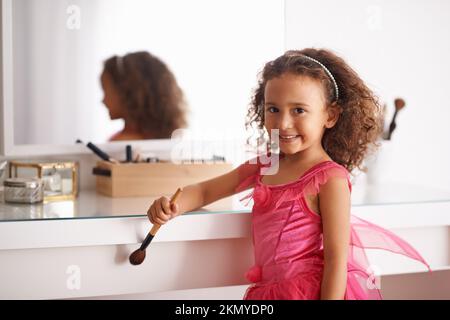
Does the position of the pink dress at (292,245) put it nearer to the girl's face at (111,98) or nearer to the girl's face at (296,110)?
the girl's face at (296,110)

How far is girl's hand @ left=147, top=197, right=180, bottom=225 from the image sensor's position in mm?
1237

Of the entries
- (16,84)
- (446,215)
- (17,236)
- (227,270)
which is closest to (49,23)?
(16,84)

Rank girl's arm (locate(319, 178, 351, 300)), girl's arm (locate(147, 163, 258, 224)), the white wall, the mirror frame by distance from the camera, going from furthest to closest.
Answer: the white wall < the mirror frame < girl's arm (locate(147, 163, 258, 224)) < girl's arm (locate(319, 178, 351, 300))

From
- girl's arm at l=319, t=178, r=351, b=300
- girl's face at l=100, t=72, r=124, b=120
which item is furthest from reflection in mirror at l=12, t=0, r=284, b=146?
girl's arm at l=319, t=178, r=351, b=300

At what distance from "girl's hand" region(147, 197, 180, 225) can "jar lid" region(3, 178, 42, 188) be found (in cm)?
29

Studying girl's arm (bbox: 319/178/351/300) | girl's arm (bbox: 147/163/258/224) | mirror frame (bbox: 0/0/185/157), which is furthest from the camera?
mirror frame (bbox: 0/0/185/157)

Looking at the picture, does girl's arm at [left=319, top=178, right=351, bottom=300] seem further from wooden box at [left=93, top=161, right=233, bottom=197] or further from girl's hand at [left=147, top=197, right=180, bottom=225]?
wooden box at [left=93, top=161, right=233, bottom=197]

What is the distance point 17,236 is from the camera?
3.96ft

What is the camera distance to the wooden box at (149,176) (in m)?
1.52

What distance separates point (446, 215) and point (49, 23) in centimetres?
88

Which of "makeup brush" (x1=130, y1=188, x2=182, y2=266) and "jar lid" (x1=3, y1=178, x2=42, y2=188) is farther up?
"jar lid" (x1=3, y1=178, x2=42, y2=188)

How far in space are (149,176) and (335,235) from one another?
0.47 m

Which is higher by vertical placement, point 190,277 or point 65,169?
point 65,169
